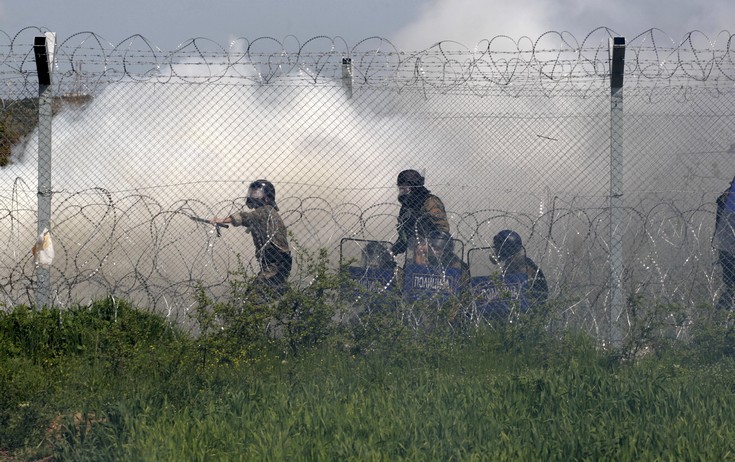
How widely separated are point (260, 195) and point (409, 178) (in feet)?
3.73

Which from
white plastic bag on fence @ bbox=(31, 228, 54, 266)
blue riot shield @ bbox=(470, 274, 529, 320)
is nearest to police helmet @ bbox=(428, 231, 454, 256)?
blue riot shield @ bbox=(470, 274, 529, 320)


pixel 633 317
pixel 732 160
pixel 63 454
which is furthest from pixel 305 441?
pixel 732 160

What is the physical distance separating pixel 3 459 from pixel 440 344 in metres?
2.81

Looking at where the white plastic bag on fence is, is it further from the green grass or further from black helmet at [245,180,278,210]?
black helmet at [245,180,278,210]

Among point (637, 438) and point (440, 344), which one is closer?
point (637, 438)

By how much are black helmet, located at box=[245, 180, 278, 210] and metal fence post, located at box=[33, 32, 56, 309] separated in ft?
4.75

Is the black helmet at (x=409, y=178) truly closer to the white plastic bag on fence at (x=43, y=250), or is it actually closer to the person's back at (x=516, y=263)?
the person's back at (x=516, y=263)

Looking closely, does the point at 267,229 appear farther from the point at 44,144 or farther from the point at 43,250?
the point at 44,144

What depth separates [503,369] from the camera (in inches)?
246

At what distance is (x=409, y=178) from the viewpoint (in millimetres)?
7387

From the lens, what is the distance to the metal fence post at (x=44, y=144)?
6859 mm

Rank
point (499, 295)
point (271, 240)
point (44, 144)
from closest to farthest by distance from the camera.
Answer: point (499, 295) → point (44, 144) → point (271, 240)

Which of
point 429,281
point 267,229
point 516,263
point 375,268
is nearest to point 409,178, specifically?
point 375,268

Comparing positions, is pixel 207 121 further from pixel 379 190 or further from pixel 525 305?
pixel 525 305
